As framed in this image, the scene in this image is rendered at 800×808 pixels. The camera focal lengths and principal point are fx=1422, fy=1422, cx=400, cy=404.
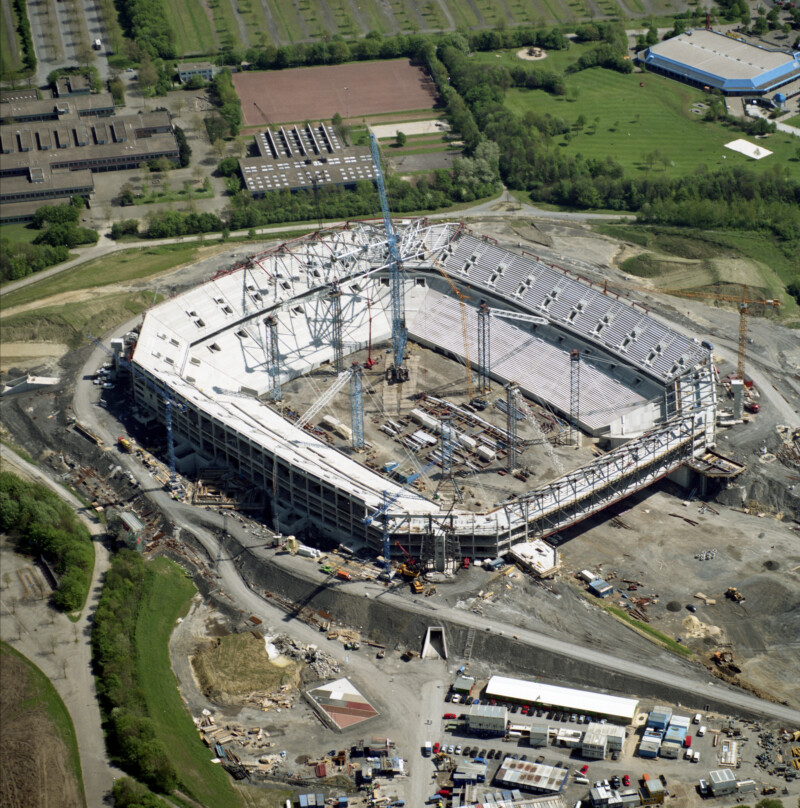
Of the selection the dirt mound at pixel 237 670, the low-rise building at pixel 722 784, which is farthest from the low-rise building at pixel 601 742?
the dirt mound at pixel 237 670

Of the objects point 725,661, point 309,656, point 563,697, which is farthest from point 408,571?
point 725,661

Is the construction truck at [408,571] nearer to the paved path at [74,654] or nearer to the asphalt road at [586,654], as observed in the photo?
the asphalt road at [586,654]

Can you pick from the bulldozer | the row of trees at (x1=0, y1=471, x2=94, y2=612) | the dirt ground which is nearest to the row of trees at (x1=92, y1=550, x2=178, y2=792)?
the row of trees at (x1=0, y1=471, x2=94, y2=612)

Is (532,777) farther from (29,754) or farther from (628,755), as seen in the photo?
(29,754)

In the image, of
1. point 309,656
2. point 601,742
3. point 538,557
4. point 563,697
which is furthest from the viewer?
point 538,557

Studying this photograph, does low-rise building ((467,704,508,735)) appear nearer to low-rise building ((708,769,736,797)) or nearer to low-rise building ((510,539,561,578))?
low-rise building ((708,769,736,797))
